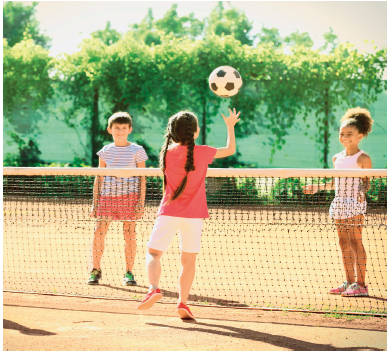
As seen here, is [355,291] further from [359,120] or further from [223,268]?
[223,268]

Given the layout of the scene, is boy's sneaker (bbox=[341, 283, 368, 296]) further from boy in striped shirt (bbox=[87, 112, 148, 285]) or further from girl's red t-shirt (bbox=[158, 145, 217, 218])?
boy in striped shirt (bbox=[87, 112, 148, 285])

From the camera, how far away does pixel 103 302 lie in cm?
516

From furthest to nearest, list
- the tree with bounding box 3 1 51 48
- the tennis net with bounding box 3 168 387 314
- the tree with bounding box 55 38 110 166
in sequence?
1. the tree with bounding box 3 1 51 48
2. the tree with bounding box 55 38 110 166
3. the tennis net with bounding box 3 168 387 314

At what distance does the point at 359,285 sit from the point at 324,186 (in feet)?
3.44

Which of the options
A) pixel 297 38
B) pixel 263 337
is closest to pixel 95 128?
pixel 263 337

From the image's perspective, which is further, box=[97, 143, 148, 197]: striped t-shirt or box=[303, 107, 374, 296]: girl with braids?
box=[97, 143, 148, 197]: striped t-shirt

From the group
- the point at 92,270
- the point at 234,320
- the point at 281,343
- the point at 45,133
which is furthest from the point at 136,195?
the point at 45,133

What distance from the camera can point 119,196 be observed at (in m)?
5.78

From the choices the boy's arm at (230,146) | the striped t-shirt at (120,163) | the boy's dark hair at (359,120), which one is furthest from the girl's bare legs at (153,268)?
the boy's dark hair at (359,120)

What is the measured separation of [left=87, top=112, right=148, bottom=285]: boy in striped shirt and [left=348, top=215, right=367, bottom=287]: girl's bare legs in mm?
2169

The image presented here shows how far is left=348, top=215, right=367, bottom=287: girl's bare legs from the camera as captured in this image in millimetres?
5332

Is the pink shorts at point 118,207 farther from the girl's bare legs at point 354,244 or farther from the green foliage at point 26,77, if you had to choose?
the green foliage at point 26,77

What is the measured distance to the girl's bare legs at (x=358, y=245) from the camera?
5.33m

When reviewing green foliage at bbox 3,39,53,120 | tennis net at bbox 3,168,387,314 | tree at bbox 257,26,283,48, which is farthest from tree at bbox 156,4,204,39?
tennis net at bbox 3,168,387,314
